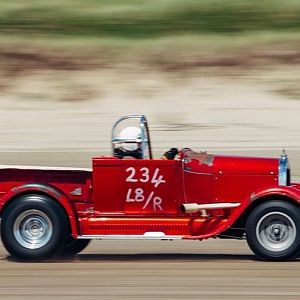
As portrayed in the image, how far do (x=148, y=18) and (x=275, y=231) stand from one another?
15.9 metres

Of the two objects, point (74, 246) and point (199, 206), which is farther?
point (74, 246)

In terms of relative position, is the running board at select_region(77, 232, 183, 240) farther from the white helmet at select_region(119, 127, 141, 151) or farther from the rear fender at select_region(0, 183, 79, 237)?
the white helmet at select_region(119, 127, 141, 151)

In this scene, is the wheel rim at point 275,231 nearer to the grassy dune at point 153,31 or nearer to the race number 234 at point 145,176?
the race number 234 at point 145,176

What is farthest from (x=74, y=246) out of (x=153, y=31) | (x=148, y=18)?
(x=148, y=18)

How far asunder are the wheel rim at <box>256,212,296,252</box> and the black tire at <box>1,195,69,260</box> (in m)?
1.82

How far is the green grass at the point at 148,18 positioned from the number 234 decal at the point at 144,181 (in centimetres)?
1468

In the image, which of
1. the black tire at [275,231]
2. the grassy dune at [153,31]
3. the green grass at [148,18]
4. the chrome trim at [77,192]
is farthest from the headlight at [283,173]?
the green grass at [148,18]

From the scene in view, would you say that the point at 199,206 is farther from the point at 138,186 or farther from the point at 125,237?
the point at 125,237

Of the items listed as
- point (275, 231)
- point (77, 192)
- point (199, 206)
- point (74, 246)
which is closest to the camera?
point (275, 231)

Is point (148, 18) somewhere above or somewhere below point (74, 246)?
above

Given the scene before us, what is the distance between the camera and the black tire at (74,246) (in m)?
11.0

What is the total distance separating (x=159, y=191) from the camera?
1045 cm

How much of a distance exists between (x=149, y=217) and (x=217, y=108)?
12.1m
